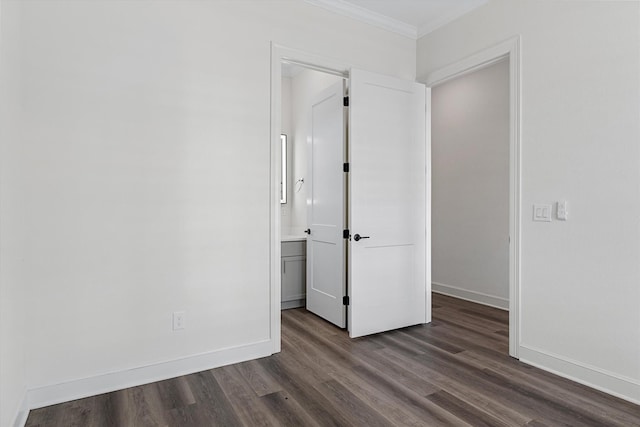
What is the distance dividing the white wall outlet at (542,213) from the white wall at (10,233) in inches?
126

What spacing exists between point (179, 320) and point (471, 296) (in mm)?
3456

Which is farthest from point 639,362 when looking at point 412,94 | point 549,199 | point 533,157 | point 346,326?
point 412,94

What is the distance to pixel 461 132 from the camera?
476 cm

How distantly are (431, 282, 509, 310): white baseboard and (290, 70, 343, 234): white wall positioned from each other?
198 centimetres

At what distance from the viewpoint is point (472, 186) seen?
4.61 metres

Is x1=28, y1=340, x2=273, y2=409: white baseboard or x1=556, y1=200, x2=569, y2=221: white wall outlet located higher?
x1=556, y1=200, x2=569, y2=221: white wall outlet

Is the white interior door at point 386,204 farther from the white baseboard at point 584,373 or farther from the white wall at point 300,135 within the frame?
the white wall at point 300,135

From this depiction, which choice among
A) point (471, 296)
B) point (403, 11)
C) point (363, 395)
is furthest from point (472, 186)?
point (363, 395)

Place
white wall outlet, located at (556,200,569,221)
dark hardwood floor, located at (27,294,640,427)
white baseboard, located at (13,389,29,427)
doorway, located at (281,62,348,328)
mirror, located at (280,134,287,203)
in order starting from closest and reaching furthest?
white baseboard, located at (13,389,29,427)
dark hardwood floor, located at (27,294,640,427)
white wall outlet, located at (556,200,569,221)
doorway, located at (281,62,348,328)
mirror, located at (280,134,287,203)

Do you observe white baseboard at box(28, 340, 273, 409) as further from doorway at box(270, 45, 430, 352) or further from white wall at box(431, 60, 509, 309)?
white wall at box(431, 60, 509, 309)

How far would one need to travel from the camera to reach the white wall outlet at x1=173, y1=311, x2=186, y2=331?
257 centimetres

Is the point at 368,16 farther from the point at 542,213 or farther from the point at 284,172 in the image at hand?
the point at 284,172

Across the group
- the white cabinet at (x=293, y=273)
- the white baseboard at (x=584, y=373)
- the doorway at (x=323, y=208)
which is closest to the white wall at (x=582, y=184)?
the white baseboard at (x=584, y=373)

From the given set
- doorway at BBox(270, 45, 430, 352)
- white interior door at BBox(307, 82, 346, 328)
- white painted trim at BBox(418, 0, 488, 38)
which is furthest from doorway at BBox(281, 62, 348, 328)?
white painted trim at BBox(418, 0, 488, 38)
